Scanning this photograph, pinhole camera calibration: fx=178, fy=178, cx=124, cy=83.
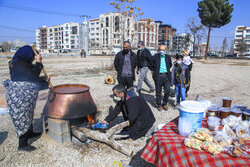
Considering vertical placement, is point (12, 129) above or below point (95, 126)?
below

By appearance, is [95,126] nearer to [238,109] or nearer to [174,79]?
[238,109]

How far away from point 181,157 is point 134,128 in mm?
1546

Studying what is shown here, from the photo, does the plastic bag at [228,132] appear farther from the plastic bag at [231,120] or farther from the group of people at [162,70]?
the group of people at [162,70]

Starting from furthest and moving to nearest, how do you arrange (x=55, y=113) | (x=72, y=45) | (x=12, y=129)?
1. (x=72, y=45)
2. (x=12, y=129)
3. (x=55, y=113)

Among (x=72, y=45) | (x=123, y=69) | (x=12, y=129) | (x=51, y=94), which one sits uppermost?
(x=72, y=45)

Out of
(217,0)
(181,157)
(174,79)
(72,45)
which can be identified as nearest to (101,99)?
(174,79)

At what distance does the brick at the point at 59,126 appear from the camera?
305cm

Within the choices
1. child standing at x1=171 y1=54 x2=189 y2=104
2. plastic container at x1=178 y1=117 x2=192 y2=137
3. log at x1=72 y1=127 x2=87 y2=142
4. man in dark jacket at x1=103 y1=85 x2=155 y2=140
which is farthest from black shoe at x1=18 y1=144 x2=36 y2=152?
child standing at x1=171 y1=54 x2=189 y2=104

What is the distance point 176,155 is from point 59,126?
2.10 metres

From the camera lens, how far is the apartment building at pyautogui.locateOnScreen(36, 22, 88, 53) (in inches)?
3580

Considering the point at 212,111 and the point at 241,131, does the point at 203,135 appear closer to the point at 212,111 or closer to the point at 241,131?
the point at 241,131

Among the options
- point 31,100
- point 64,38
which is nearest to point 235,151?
point 31,100

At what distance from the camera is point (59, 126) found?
3.05 meters

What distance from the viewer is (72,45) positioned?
99.1 meters
